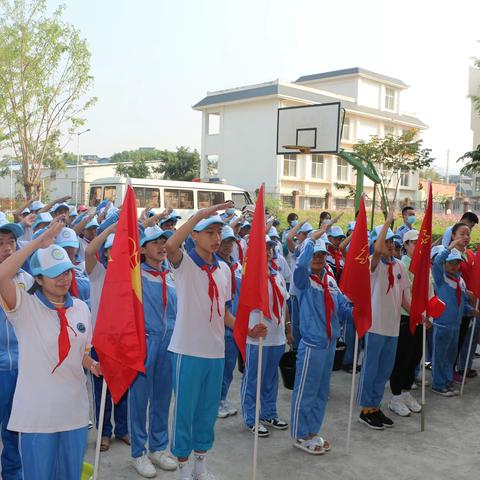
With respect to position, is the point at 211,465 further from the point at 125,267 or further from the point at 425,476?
the point at 125,267

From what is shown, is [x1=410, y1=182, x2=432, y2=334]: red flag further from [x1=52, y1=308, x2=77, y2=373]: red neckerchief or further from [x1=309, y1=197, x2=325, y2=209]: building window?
[x1=309, y1=197, x2=325, y2=209]: building window

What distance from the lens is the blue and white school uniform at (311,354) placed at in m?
4.94

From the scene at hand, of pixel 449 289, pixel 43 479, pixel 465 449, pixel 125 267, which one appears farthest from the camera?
pixel 449 289

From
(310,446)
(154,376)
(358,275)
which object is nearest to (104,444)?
(154,376)

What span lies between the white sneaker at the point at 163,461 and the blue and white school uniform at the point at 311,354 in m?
1.10

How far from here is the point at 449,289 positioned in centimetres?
677

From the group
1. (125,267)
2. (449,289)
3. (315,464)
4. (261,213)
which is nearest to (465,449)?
(315,464)

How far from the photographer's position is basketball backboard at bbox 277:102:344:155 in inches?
A: 660

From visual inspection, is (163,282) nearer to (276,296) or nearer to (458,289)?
(276,296)

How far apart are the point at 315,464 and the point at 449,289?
296cm

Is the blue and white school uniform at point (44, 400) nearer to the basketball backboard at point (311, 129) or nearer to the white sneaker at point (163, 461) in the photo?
the white sneaker at point (163, 461)

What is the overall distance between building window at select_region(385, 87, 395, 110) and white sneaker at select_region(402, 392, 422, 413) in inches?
1489

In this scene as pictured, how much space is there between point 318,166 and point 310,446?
3222 centimetres

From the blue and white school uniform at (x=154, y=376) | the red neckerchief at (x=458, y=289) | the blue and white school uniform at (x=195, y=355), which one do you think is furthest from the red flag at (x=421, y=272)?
the blue and white school uniform at (x=154, y=376)
